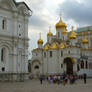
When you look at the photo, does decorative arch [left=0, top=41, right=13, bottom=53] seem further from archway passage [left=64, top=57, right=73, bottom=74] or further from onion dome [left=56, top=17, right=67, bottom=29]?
onion dome [left=56, top=17, right=67, bottom=29]

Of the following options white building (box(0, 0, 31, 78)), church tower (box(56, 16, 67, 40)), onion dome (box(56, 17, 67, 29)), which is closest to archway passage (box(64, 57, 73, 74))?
church tower (box(56, 16, 67, 40))

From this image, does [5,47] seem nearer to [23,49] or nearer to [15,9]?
[23,49]

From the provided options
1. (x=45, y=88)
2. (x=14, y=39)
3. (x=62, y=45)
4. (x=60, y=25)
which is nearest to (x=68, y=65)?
(x=62, y=45)

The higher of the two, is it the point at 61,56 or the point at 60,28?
the point at 60,28

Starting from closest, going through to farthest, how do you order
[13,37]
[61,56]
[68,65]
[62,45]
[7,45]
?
[7,45], [13,37], [68,65], [61,56], [62,45]

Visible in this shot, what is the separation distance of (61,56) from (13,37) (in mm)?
25287

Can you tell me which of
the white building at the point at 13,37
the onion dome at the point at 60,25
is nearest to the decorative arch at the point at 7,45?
the white building at the point at 13,37

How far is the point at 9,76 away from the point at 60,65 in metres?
25.7

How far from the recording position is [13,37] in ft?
121

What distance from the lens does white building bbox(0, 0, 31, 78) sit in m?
36.0

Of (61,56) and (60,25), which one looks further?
(60,25)

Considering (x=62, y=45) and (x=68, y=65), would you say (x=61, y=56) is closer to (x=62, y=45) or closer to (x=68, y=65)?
(x=62, y=45)

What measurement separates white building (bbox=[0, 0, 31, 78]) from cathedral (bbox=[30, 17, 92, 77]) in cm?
2176

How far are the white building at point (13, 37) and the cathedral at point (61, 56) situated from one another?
21758mm
